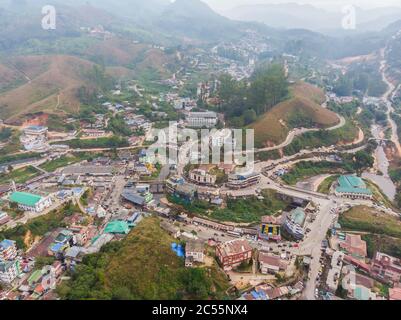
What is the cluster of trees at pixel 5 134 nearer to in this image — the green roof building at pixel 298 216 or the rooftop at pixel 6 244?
the rooftop at pixel 6 244

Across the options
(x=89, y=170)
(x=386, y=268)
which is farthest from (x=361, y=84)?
(x=89, y=170)

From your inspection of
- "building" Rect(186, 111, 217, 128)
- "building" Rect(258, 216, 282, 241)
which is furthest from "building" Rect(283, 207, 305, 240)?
"building" Rect(186, 111, 217, 128)

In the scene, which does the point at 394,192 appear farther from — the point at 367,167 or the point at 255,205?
the point at 255,205

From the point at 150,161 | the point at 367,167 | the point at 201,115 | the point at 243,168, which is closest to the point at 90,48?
the point at 201,115

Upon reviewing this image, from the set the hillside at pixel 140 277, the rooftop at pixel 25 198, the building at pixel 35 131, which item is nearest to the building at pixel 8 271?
the hillside at pixel 140 277

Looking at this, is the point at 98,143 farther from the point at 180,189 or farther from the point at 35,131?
the point at 180,189
